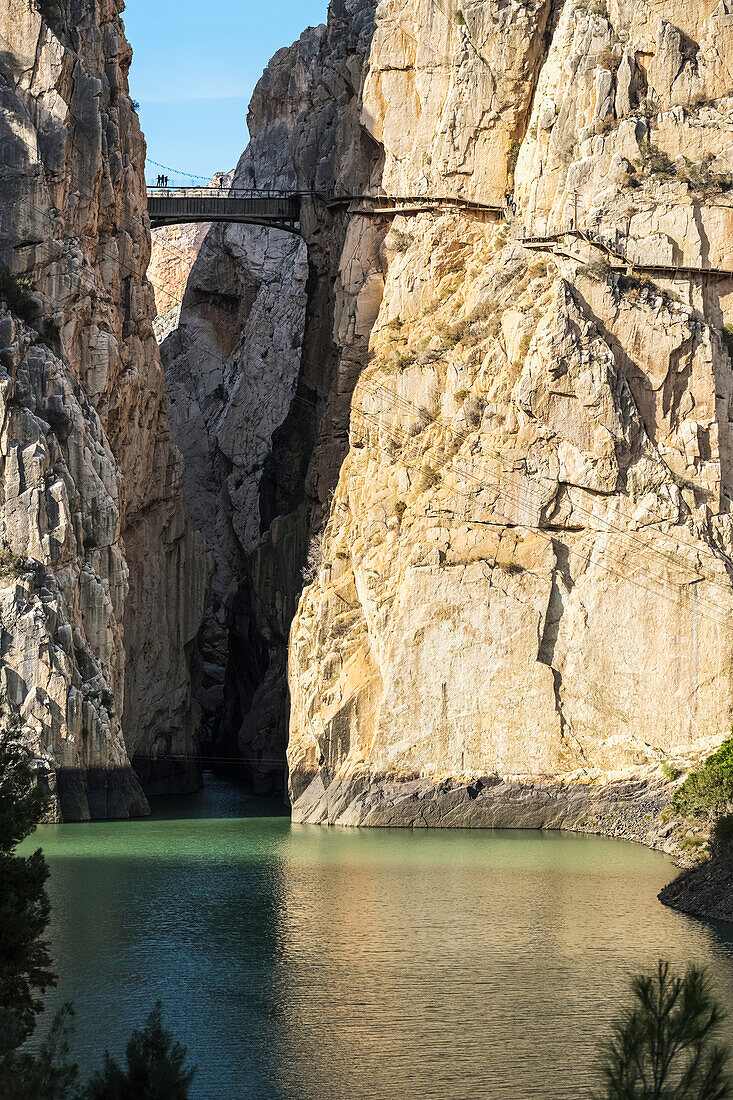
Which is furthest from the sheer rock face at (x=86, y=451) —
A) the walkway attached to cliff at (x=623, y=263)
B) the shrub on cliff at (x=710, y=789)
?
the shrub on cliff at (x=710, y=789)

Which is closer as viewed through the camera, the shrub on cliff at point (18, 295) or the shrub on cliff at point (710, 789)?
the shrub on cliff at point (710, 789)

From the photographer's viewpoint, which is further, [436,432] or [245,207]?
[245,207]

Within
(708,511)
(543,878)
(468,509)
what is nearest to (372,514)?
(468,509)

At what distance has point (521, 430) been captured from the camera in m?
57.9

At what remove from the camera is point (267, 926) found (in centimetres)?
3475

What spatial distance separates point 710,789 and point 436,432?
875 inches

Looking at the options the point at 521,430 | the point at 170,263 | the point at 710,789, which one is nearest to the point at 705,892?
the point at 710,789

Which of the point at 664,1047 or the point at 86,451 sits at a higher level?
the point at 86,451

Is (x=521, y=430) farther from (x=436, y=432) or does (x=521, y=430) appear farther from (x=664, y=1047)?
(x=664, y=1047)

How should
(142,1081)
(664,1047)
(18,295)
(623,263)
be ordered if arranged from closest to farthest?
(664,1047), (142,1081), (623,263), (18,295)

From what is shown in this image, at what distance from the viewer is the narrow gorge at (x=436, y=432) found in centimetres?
5534

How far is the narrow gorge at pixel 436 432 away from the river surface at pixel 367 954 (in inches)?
253

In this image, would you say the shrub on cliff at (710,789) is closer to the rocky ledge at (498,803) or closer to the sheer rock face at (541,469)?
the sheer rock face at (541,469)

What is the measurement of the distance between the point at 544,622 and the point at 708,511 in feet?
25.9
